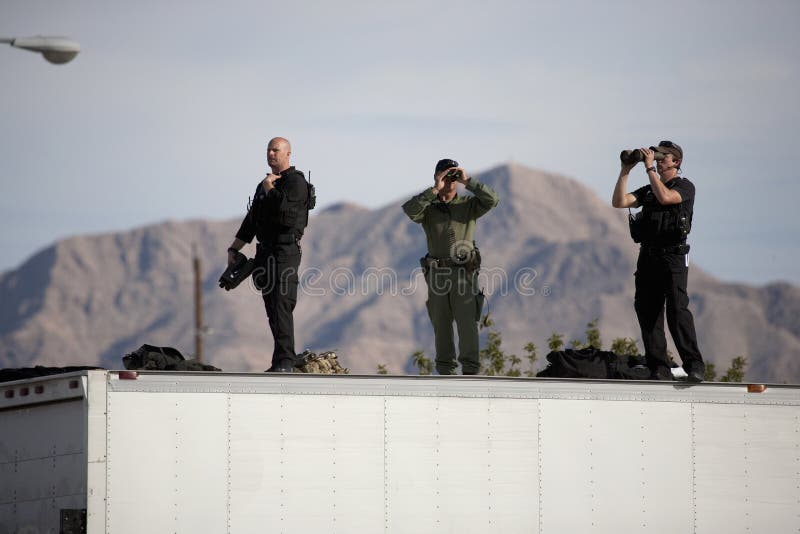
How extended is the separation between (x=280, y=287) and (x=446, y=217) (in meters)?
1.90

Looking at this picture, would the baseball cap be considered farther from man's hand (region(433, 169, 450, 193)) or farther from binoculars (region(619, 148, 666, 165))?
man's hand (region(433, 169, 450, 193))

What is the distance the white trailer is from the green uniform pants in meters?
2.00

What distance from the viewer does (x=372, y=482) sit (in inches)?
380

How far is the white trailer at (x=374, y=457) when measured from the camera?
947 centimetres

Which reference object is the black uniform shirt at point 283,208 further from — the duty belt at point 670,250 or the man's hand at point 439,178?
the duty belt at point 670,250

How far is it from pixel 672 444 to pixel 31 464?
507 cm

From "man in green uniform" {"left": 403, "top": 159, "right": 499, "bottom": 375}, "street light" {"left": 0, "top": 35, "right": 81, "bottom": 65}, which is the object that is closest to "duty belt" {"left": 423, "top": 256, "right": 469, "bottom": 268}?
"man in green uniform" {"left": 403, "top": 159, "right": 499, "bottom": 375}

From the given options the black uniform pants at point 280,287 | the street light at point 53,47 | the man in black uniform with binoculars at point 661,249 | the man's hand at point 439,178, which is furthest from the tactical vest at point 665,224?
the street light at point 53,47

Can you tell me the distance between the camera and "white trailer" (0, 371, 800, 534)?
9.47 metres

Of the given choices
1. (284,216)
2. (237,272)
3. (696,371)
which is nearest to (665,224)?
(696,371)

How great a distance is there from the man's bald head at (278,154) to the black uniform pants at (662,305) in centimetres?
343

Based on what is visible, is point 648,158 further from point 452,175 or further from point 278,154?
point 278,154

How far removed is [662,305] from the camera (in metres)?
11.6

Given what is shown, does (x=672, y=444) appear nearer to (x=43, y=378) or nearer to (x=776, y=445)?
(x=776, y=445)
